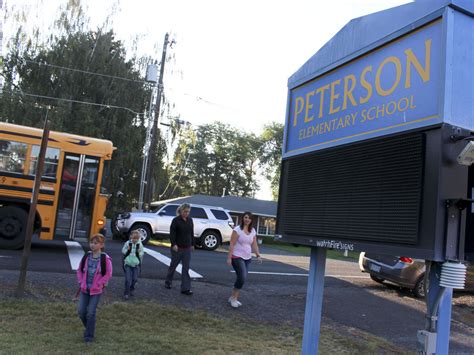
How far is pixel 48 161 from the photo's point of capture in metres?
12.7

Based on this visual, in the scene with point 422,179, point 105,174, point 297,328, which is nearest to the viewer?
point 422,179

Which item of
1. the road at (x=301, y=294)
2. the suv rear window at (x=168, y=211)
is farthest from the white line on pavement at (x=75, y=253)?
the suv rear window at (x=168, y=211)

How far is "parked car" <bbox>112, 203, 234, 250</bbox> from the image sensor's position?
1878 cm

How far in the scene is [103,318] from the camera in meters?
6.80

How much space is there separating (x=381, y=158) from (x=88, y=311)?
400 centimetres

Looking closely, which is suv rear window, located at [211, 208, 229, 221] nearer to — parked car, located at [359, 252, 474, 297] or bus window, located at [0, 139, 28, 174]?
parked car, located at [359, 252, 474, 297]

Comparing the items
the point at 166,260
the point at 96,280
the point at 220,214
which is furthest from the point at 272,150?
the point at 96,280

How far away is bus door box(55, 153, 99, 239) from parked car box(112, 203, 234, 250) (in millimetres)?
5634

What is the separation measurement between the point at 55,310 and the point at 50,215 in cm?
614

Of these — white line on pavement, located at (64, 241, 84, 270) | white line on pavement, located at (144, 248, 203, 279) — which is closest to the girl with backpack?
white line on pavement, located at (64, 241, 84, 270)

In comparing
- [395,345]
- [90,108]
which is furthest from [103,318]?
[90,108]

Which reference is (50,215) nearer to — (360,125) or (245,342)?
(245,342)

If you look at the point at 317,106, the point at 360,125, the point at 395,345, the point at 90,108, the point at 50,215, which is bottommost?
the point at 395,345

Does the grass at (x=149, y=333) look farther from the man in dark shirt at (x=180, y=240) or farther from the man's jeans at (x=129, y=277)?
the man in dark shirt at (x=180, y=240)
